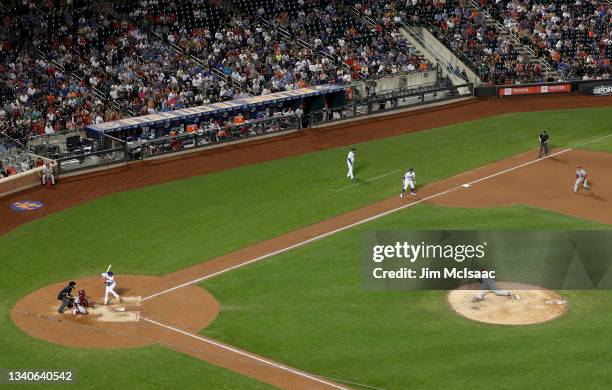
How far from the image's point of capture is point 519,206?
36906 millimetres

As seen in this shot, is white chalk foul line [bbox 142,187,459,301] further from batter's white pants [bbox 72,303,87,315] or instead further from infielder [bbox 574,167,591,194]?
→ infielder [bbox 574,167,591,194]

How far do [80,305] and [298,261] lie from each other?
26.0 feet

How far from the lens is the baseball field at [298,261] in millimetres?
24047

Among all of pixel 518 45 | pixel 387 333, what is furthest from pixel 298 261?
pixel 518 45

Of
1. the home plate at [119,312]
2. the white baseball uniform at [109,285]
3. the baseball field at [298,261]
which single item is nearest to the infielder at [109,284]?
the white baseball uniform at [109,285]

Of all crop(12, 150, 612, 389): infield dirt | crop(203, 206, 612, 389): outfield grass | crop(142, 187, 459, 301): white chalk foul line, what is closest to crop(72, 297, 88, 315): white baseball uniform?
crop(12, 150, 612, 389): infield dirt

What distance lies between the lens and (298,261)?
104ft

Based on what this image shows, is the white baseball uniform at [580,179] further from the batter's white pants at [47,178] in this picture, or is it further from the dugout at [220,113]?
the batter's white pants at [47,178]

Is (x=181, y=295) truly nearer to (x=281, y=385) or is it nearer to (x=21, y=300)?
(x=21, y=300)

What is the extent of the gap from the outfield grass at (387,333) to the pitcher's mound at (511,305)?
0.37 metres

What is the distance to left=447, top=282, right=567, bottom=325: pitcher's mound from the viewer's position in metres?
26.5

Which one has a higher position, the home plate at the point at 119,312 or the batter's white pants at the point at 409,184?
the batter's white pants at the point at 409,184

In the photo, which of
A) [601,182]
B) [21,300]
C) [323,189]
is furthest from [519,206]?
[21,300]

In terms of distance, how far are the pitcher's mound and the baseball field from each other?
0.39m
